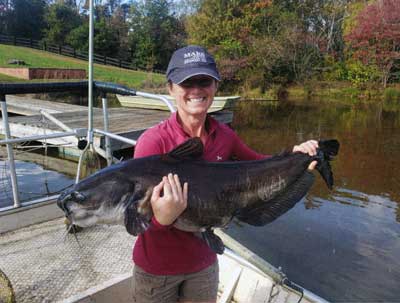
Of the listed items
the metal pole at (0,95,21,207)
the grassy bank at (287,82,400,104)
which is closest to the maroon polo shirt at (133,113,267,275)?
the metal pole at (0,95,21,207)

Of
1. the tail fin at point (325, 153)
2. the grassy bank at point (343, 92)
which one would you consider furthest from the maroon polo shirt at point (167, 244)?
the grassy bank at point (343, 92)

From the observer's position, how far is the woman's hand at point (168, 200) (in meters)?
1.95

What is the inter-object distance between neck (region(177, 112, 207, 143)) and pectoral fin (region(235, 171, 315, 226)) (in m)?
0.56

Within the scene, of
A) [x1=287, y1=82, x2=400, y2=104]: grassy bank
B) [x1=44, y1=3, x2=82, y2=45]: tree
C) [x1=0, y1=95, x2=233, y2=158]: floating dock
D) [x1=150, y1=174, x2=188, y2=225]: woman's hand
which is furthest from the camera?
[x1=44, y1=3, x2=82, y2=45]: tree

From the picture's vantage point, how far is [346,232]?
7.62 metres

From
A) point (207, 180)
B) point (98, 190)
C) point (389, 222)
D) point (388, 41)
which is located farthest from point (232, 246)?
point (388, 41)

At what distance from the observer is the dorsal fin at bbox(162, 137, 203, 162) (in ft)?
6.80

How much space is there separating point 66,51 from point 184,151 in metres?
49.4

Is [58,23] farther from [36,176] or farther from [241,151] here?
[241,151]

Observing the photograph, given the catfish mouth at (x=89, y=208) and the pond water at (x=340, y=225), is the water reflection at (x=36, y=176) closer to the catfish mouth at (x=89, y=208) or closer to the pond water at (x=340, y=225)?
the pond water at (x=340, y=225)

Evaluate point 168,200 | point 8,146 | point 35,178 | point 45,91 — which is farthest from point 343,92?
point 168,200

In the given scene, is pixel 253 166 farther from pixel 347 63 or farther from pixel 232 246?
pixel 347 63

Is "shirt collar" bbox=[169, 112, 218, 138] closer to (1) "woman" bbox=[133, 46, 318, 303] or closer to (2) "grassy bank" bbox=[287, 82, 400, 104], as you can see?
(1) "woman" bbox=[133, 46, 318, 303]

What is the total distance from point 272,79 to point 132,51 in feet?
74.1
